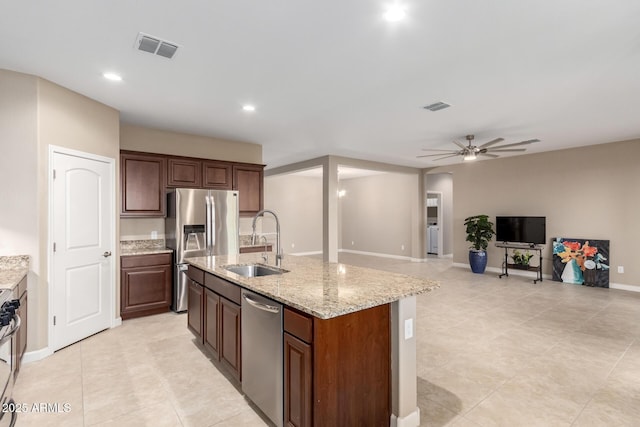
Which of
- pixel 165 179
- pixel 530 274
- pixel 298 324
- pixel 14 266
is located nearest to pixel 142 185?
pixel 165 179

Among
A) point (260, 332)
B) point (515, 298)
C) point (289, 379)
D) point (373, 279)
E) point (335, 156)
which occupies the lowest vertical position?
point (515, 298)

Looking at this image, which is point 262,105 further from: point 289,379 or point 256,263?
point 289,379

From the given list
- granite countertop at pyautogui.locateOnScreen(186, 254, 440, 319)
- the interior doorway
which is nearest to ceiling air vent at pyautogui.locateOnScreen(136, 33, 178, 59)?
granite countertop at pyautogui.locateOnScreen(186, 254, 440, 319)

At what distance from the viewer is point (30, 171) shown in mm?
2990

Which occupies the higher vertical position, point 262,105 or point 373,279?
point 262,105

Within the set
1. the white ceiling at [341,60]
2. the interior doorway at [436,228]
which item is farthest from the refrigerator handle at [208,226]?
the interior doorway at [436,228]

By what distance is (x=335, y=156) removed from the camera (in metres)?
7.15

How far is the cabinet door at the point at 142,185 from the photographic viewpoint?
4.24m

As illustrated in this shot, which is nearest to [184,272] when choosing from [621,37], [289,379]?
[289,379]

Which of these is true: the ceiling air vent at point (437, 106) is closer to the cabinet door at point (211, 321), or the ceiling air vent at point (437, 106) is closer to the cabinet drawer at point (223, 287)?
the cabinet drawer at point (223, 287)

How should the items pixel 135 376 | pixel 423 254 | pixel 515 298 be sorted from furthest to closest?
pixel 423 254 → pixel 515 298 → pixel 135 376

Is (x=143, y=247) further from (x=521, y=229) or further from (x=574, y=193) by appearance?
(x=574, y=193)

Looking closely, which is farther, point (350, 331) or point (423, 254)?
point (423, 254)

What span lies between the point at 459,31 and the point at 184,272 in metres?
4.13
